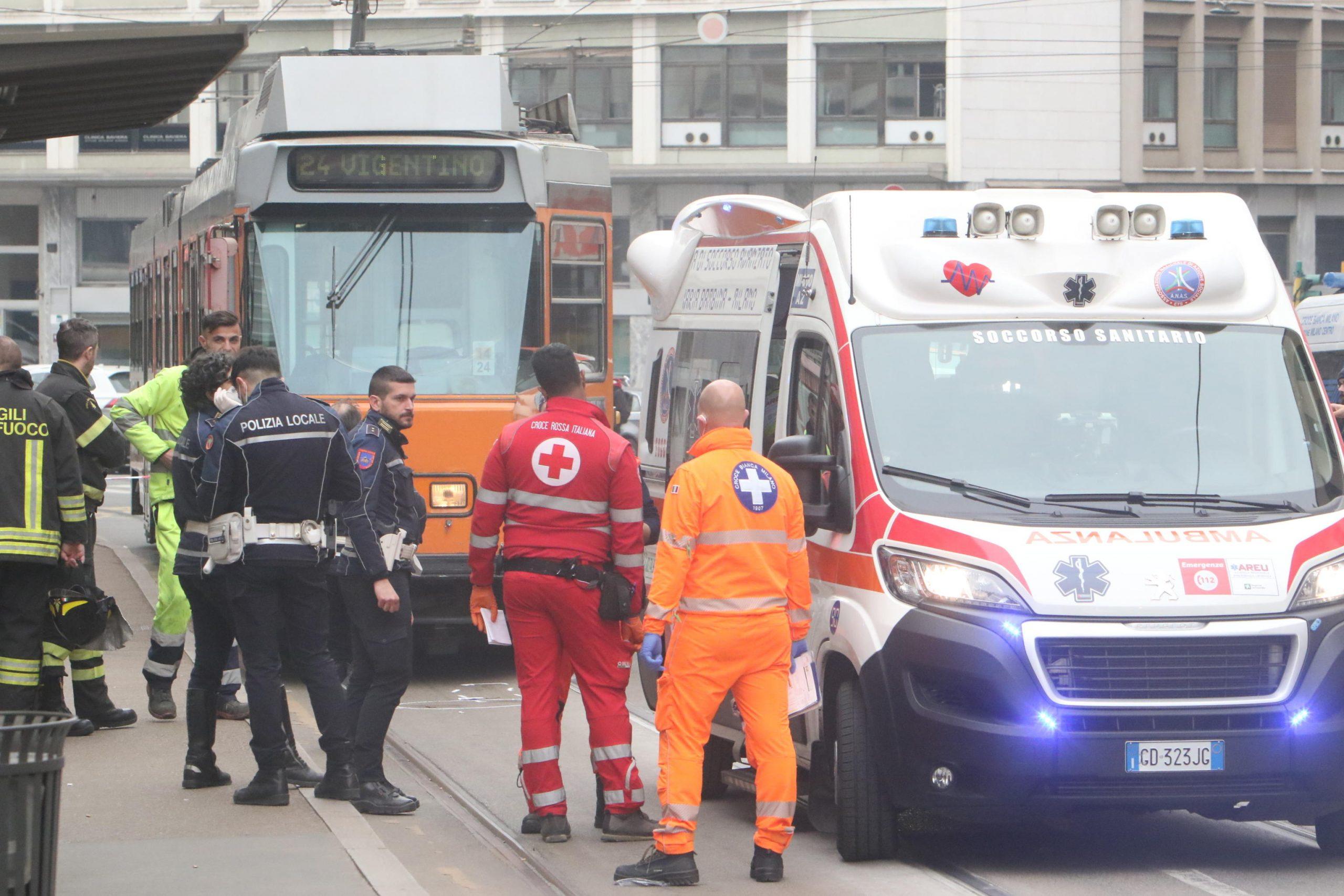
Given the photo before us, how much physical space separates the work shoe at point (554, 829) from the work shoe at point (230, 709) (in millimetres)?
2964

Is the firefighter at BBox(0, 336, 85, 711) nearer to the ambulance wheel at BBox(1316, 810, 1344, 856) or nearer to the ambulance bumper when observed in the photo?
the ambulance bumper

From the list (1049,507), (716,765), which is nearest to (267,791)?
(716,765)

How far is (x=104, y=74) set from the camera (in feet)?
19.6

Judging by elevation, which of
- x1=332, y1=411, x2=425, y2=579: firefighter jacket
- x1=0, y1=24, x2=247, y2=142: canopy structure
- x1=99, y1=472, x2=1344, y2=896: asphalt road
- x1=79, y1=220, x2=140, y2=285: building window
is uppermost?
x1=79, y1=220, x2=140, y2=285: building window

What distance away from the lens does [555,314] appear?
11.9m

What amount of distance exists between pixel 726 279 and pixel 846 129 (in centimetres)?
3512

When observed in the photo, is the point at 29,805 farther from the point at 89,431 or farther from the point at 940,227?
the point at 89,431

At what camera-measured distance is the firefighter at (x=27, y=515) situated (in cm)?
808

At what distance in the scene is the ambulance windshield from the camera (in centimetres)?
732

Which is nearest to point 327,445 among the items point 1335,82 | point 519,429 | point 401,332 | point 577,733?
point 519,429

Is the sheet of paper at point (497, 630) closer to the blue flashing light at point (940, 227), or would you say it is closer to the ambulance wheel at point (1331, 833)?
the blue flashing light at point (940, 227)

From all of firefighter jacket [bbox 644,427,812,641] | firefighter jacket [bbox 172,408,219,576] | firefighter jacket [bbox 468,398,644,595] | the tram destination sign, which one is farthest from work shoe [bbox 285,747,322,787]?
the tram destination sign

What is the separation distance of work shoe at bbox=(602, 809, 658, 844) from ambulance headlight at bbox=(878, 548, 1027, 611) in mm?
1405

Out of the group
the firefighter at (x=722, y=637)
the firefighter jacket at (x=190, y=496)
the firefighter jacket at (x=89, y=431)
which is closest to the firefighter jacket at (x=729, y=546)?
the firefighter at (x=722, y=637)
